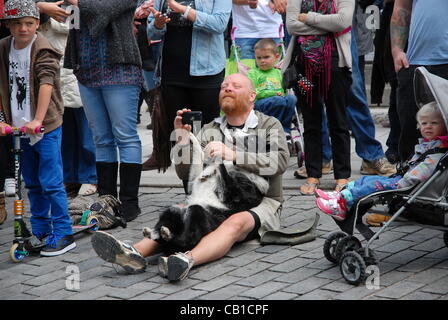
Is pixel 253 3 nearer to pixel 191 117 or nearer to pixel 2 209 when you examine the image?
pixel 191 117

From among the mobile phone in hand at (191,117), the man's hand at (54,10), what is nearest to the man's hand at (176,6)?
the man's hand at (54,10)

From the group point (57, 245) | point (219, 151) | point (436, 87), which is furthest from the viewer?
point (57, 245)

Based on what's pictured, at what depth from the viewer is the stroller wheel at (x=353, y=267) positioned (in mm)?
4977

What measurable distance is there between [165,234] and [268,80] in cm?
284

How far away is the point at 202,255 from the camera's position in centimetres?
542

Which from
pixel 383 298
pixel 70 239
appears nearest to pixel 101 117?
pixel 70 239

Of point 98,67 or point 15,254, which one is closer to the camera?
point 15,254

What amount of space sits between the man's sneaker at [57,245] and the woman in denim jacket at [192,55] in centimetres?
139

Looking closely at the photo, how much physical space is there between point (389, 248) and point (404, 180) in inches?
26.7

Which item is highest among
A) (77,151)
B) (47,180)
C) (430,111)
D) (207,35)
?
(207,35)

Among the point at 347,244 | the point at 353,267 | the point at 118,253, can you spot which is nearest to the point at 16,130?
the point at 118,253

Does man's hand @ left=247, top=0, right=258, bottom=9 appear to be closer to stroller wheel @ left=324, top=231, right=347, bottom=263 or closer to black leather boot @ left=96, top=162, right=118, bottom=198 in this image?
black leather boot @ left=96, top=162, right=118, bottom=198

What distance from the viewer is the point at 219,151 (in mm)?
5695

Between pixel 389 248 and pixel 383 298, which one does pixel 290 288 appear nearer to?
pixel 383 298
